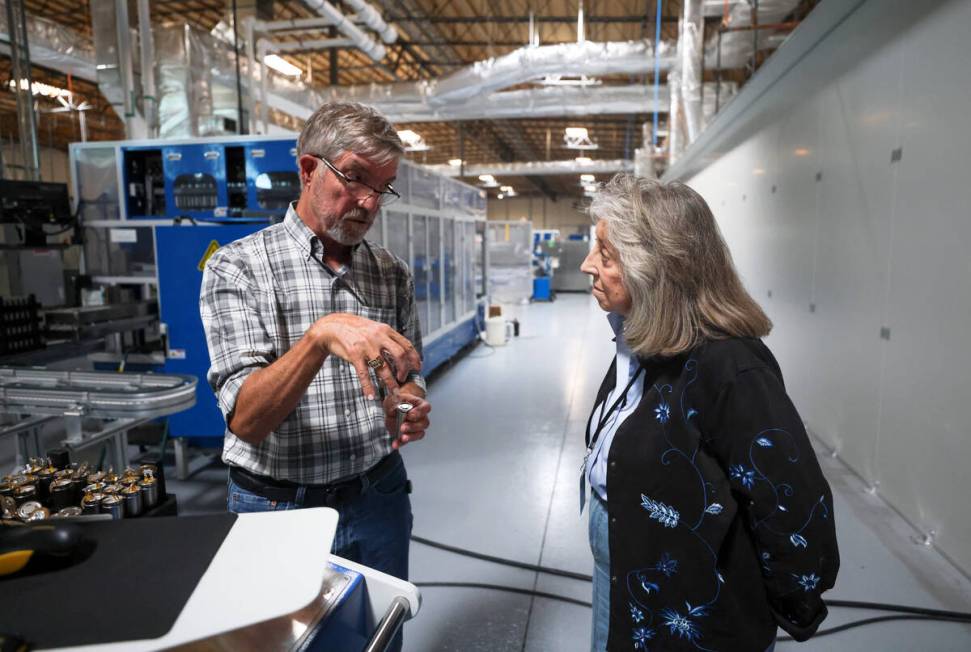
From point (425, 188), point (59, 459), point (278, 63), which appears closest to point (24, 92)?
point (278, 63)

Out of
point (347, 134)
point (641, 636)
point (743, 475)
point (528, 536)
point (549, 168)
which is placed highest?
point (549, 168)

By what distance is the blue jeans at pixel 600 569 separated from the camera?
4.18 ft

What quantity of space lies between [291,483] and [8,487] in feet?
1.67

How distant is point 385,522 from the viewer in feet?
4.46

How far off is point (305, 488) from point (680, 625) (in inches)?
31.8

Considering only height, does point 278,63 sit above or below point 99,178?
above

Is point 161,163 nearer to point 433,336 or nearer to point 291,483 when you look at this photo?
point 433,336

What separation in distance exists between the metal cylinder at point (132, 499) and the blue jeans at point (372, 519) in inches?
7.5

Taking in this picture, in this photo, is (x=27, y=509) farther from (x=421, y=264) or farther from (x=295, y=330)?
(x=421, y=264)

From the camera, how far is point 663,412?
1080 mm

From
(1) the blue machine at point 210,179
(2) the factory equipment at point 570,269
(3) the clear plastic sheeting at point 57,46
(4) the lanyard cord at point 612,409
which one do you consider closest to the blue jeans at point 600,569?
(4) the lanyard cord at point 612,409

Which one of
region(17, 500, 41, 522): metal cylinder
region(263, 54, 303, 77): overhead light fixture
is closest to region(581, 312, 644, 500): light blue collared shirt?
region(17, 500, 41, 522): metal cylinder

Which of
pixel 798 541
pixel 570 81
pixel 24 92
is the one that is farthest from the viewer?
pixel 570 81

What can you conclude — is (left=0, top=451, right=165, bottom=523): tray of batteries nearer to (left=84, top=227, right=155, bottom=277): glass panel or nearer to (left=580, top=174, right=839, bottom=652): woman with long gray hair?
(left=580, top=174, right=839, bottom=652): woman with long gray hair
